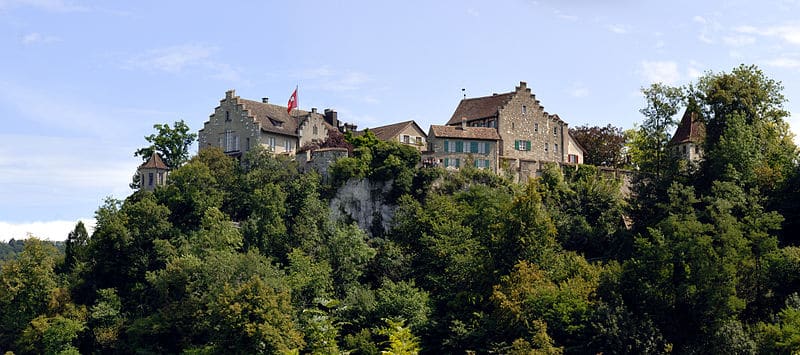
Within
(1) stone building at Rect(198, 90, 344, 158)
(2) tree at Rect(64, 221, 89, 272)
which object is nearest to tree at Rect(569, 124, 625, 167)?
(1) stone building at Rect(198, 90, 344, 158)

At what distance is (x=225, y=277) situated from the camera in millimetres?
60125

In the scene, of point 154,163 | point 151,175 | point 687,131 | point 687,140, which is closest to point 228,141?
point 154,163

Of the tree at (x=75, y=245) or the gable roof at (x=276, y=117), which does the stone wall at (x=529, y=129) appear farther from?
the tree at (x=75, y=245)

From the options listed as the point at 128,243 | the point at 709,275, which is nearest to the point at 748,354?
the point at 709,275

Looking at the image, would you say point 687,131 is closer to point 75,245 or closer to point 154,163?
point 154,163

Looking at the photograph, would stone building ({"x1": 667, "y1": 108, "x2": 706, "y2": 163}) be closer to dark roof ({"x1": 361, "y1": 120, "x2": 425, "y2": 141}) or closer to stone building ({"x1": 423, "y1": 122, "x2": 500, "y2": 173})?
stone building ({"x1": 423, "y1": 122, "x2": 500, "y2": 173})

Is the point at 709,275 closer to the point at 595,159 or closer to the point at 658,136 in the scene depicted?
the point at 658,136

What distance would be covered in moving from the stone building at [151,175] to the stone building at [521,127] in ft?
71.6

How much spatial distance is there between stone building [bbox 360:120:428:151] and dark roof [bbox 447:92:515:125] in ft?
9.05

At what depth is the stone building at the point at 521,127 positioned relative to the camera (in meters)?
74.9

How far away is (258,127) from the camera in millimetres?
75375

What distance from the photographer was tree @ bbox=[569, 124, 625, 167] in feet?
279

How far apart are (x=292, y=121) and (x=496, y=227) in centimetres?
2560

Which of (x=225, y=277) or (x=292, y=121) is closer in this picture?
(x=225, y=277)
